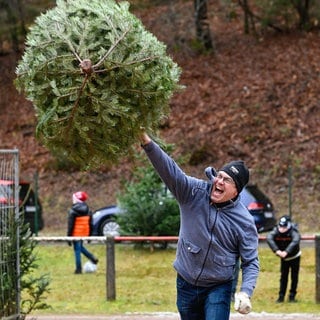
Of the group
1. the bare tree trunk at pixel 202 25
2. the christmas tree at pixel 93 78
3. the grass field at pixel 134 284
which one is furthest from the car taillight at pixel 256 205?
the christmas tree at pixel 93 78

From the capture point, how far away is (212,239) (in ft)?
23.6

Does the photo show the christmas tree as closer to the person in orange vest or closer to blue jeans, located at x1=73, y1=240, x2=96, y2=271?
blue jeans, located at x1=73, y1=240, x2=96, y2=271

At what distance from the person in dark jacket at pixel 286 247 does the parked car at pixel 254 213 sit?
22.7ft

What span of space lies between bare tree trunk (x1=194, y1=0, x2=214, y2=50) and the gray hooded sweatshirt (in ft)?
95.6

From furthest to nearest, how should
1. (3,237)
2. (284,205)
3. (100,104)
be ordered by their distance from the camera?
1. (284,205)
2. (3,237)
3. (100,104)

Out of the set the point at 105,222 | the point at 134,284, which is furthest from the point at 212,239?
the point at 105,222

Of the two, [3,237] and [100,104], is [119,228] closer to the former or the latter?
[3,237]

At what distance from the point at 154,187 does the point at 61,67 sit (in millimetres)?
14890

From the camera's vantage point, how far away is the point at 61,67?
678 cm

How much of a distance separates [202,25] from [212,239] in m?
30.1

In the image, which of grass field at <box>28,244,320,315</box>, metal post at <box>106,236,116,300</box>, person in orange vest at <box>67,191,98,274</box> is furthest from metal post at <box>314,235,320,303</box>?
person in orange vest at <box>67,191,98,274</box>

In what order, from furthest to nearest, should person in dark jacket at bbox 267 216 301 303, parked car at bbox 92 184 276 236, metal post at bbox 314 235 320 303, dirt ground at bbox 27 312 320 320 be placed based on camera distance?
parked car at bbox 92 184 276 236, person in dark jacket at bbox 267 216 301 303, metal post at bbox 314 235 320 303, dirt ground at bbox 27 312 320 320

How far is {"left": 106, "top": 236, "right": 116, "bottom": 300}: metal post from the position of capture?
14.7 metres

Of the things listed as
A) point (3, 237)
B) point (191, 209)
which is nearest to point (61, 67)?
point (191, 209)
